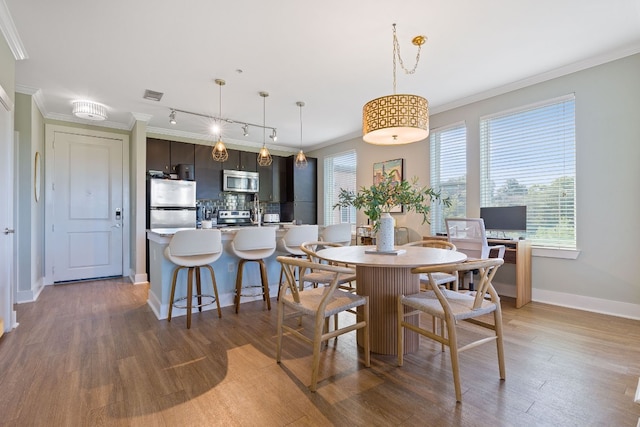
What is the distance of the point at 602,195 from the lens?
314 centimetres

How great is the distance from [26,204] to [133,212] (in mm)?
1308

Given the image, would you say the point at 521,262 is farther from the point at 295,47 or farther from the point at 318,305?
the point at 295,47

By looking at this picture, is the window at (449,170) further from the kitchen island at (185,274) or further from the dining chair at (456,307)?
the dining chair at (456,307)

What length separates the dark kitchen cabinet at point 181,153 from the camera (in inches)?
213

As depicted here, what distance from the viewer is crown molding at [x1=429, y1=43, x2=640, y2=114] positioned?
298 cm

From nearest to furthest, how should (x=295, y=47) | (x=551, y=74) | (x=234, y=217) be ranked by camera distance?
(x=295, y=47) < (x=551, y=74) < (x=234, y=217)

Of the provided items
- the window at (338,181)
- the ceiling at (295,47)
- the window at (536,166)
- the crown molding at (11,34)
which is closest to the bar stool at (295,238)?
the ceiling at (295,47)

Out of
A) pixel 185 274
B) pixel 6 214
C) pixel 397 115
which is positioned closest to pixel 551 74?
pixel 397 115

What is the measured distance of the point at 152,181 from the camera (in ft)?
16.1

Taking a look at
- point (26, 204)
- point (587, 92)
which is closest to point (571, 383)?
point (587, 92)

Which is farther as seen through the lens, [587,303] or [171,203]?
[171,203]

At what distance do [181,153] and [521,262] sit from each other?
5357 mm

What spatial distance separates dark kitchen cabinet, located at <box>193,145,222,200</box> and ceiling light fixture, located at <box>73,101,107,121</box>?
5.17 ft

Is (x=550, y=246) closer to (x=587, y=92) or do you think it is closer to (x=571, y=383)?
(x=587, y=92)
